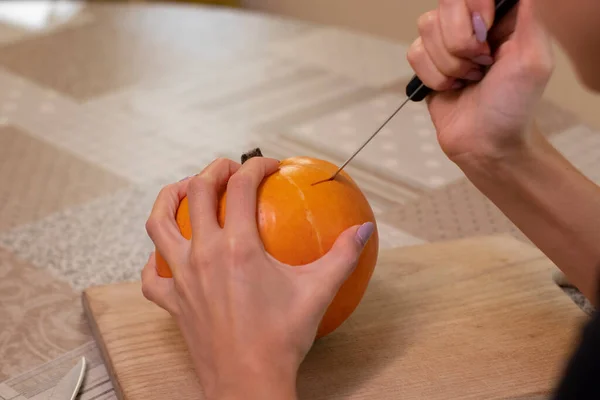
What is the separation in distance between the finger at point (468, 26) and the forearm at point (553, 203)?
143mm

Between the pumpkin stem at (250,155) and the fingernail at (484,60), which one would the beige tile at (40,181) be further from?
the fingernail at (484,60)

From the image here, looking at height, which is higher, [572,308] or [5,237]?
[572,308]

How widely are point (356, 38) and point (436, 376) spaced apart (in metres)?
1.41

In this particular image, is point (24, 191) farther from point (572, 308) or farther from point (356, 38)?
point (356, 38)

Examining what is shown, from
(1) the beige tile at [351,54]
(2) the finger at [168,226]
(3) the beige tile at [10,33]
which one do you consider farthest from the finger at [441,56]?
(3) the beige tile at [10,33]

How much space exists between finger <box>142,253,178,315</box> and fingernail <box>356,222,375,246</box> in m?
0.21

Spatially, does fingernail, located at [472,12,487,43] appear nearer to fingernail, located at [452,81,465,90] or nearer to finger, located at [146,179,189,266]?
fingernail, located at [452,81,465,90]

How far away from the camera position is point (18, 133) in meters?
1.60

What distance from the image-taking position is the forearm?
0.94 metres

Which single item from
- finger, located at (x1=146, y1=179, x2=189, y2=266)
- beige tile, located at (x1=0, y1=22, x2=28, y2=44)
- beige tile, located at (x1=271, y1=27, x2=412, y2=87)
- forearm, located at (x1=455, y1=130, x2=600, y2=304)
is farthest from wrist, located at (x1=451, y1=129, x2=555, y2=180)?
beige tile, located at (x1=0, y1=22, x2=28, y2=44)

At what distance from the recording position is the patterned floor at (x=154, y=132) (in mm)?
1164

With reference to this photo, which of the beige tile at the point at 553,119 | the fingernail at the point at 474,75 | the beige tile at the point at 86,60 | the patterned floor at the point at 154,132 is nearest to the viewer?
the fingernail at the point at 474,75

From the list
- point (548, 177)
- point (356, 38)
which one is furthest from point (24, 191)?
point (356, 38)

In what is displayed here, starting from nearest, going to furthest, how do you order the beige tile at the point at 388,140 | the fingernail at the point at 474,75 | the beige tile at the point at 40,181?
the fingernail at the point at 474,75
the beige tile at the point at 40,181
the beige tile at the point at 388,140
